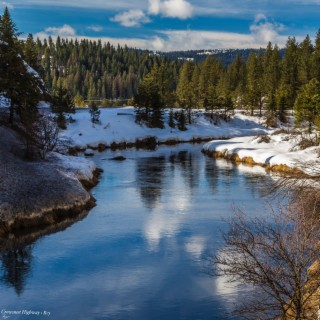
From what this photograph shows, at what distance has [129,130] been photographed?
82.4 metres

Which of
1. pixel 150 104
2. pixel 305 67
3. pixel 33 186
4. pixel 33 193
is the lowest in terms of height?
→ pixel 33 193

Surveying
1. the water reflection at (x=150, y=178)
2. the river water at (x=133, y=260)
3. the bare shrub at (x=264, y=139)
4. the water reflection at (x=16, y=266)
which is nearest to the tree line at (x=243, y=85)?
the bare shrub at (x=264, y=139)

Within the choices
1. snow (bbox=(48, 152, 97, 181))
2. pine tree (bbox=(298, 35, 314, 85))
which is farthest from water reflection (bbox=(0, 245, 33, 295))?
pine tree (bbox=(298, 35, 314, 85))

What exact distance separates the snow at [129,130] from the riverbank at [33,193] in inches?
1295

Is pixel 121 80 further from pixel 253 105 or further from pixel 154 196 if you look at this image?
pixel 154 196

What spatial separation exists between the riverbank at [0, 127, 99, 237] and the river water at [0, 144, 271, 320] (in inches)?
70.0

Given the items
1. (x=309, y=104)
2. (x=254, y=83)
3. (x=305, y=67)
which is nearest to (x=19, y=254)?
(x=309, y=104)

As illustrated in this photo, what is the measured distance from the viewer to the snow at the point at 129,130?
246 feet

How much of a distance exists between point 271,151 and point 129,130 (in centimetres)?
3307

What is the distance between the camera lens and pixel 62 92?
77.1 metres

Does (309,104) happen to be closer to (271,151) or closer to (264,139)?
(264,139)

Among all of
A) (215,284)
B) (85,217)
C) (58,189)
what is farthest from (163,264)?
(58,189)

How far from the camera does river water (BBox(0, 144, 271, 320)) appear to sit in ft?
Result: 56.1

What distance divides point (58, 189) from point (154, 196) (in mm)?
8063
